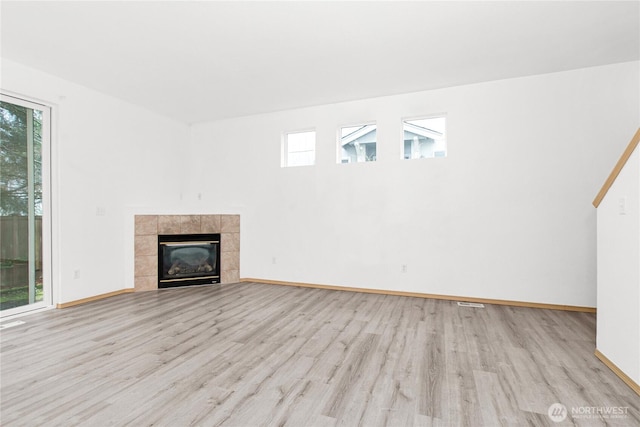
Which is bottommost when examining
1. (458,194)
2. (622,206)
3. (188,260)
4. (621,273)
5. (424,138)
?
(188,260)

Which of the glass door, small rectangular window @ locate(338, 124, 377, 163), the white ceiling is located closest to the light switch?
the white ceiling

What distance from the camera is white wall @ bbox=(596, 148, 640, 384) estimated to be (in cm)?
198

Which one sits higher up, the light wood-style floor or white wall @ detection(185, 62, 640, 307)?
white wall @ detection(185, 62, 640, 307)

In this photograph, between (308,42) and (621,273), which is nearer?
(621,273)

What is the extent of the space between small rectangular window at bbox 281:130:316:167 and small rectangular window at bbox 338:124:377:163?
49 centimetres

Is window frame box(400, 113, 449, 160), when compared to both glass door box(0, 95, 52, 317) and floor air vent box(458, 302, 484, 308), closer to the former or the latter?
floor air vent box(458, 302, 484, 308)

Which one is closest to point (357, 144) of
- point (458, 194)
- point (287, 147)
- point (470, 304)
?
point (287, 147)

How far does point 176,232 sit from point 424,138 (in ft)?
13.6

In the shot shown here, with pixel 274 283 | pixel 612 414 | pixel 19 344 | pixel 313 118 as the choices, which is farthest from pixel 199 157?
pixel 612 414

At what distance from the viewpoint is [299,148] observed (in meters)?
5.22

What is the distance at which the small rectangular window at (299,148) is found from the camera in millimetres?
5129

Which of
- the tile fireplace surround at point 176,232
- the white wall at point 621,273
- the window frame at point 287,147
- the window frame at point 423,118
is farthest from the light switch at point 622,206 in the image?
the tile fireplace surround at point 176,232

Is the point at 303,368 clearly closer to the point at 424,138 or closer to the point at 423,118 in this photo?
the point at 424,138

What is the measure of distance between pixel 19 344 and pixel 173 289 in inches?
82.9
